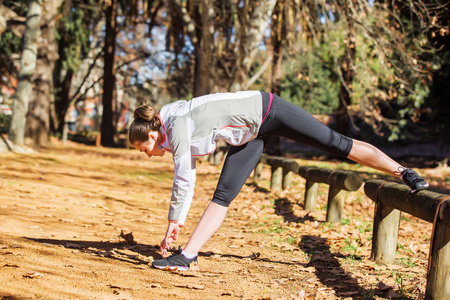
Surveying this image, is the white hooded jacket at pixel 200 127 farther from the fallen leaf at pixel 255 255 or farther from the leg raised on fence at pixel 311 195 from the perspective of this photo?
the leg raised on fence at pixel 311 195

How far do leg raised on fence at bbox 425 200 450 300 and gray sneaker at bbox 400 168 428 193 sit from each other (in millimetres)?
529

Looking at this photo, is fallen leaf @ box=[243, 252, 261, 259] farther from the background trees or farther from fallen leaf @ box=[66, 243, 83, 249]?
the background trees

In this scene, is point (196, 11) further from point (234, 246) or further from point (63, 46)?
point (234, 246)

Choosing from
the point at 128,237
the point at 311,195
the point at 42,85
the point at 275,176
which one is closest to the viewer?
the point at 128,237

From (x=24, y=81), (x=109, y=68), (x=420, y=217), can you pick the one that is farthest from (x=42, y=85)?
(x=420, y=217)

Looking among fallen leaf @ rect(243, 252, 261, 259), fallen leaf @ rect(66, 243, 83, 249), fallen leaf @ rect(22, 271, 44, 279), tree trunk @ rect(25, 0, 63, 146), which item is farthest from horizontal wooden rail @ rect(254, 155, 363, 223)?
tree trunk @ rect(25, 0, 63, 146)

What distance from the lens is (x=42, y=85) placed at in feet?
52.6

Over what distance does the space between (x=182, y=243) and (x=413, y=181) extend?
8.19ft

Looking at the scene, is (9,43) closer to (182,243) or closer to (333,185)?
(182,243)

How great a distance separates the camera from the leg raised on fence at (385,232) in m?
4.11

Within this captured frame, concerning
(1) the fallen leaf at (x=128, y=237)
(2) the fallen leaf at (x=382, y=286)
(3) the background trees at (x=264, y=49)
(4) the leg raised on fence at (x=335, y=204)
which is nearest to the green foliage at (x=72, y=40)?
(3) the background trees at (x=264, y=49)

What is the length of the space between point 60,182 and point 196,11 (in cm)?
1181

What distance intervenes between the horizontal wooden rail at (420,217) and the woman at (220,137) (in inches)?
6.9

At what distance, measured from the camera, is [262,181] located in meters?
10.8
